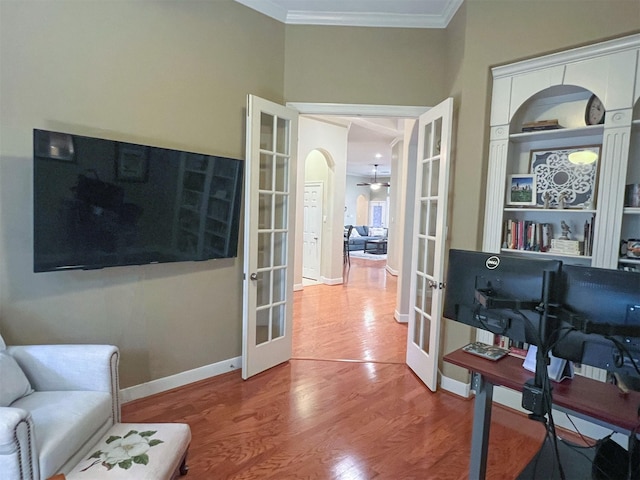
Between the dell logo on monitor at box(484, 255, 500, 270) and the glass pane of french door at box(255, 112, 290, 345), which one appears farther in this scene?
the glass pane of french door at box(255, 112, 290, 345)

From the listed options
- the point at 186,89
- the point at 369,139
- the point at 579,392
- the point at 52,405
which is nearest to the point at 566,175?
the point at 579,392

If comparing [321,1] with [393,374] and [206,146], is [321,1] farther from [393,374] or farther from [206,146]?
[393,374]

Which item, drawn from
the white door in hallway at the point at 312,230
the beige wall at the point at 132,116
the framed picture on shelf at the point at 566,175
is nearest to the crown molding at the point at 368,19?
the beige wall at the point at 132,116

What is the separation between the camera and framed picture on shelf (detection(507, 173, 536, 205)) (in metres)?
2.78

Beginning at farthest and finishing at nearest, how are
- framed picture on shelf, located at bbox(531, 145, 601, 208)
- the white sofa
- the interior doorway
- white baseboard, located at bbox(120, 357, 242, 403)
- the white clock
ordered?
the interior doorway < white baseboard, located at bbox(120, 357, 242, 403) < framed picture on shelf, located at bbox(531, 145, 601, 208) < the white clock < the white sofa

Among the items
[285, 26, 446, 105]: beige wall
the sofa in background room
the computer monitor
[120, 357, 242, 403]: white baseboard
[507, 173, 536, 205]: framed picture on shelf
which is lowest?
[120, 357, 242, 403]: white baseboard

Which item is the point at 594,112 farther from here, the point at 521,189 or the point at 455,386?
the point at 455,386

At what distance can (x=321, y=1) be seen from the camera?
3074 millimetres

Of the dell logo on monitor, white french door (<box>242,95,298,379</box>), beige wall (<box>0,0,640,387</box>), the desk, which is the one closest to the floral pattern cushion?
beige wall (<box>0,0,640,387</box>)

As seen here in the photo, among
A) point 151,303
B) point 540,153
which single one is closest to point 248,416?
point 151,303

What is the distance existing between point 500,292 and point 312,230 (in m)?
6.29

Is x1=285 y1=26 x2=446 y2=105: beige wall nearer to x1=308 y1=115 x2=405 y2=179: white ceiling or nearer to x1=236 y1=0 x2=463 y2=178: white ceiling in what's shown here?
x1=236 y1=0 x2=463 y2=178: white ceiling

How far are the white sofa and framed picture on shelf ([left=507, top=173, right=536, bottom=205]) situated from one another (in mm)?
2977

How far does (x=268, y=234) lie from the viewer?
3318mm
